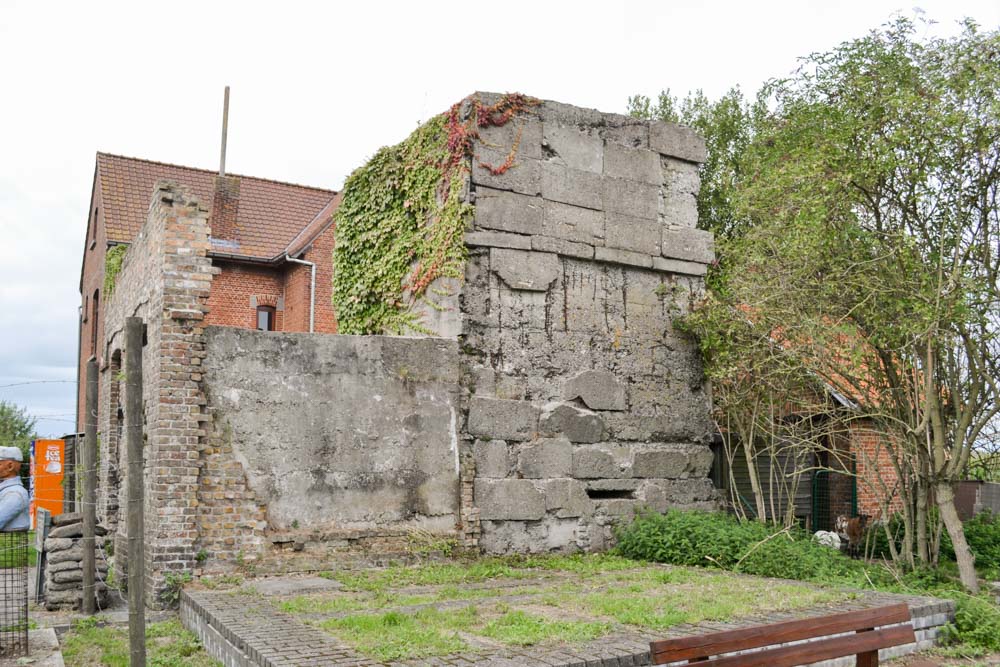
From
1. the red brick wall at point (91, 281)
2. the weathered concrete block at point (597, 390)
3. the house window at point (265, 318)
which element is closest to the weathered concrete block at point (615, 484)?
the weathered concrete block at point (597, 390)

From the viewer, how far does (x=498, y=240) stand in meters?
9.91

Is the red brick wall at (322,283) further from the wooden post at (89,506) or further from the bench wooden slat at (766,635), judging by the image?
the bench wooden slat at (766,635)

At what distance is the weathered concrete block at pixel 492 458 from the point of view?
9648 millimetres

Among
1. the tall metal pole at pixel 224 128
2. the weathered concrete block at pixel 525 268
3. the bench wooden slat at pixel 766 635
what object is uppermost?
the tall metal pole at pixel 224 128

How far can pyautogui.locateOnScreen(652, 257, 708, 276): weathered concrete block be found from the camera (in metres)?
11.1

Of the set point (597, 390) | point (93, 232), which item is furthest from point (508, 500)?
point (93, 232)

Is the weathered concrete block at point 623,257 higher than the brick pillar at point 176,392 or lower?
higher

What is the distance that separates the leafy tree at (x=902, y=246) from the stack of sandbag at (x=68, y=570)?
751cm

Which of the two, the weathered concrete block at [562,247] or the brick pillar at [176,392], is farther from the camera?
the weathered concrete block at [562,247]

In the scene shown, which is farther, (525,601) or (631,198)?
(631,198)

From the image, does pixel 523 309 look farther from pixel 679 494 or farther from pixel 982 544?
pixel 982 544

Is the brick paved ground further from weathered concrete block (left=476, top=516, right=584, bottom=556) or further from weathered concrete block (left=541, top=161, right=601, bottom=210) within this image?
weathered concrete block (left=541, top=161, right=601, bottom=210)

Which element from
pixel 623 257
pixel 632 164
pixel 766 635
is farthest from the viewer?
pixel 632 164

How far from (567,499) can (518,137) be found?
419cm
